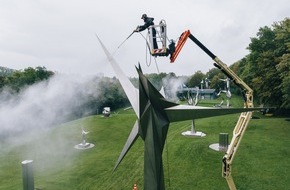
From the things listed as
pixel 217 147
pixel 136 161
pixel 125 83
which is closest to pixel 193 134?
pixel 217 147

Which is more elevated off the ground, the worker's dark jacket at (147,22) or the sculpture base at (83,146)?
the worker's dark jacket at (147,22)

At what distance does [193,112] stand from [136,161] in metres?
13.6

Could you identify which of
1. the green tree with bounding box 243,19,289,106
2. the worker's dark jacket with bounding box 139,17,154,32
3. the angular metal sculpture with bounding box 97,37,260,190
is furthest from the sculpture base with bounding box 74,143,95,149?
the green tree with bounding box 243,19,289,106

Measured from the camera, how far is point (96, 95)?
54.3m

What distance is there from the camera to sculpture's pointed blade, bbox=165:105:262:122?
33.1 feet

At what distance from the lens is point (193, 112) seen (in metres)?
10.5

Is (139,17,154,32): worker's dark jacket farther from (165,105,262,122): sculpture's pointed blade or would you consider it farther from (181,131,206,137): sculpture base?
(181,131,206,137): sculpture base

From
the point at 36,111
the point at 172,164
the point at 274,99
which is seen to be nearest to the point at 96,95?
the point at 36,111

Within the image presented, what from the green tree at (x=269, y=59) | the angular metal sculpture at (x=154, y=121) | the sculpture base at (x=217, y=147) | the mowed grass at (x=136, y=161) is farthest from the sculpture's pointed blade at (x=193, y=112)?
the green tree at (x=269, y=59)

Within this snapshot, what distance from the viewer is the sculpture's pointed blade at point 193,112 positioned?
1008cm

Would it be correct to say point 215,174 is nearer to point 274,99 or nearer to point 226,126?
point 226,126

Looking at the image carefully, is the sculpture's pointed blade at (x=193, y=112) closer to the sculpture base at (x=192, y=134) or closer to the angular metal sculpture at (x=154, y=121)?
the angular metal sculpture at (x=154, y=121)

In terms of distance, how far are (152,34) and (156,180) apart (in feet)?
20.2

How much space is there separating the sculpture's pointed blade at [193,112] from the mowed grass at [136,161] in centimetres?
430
